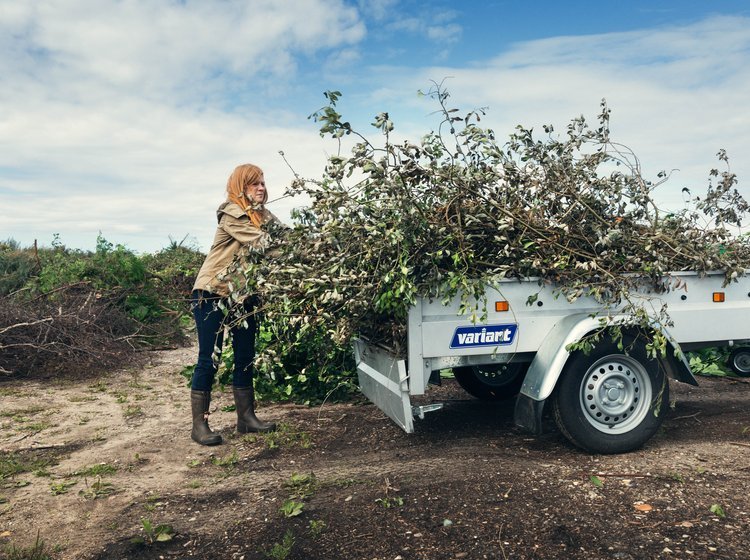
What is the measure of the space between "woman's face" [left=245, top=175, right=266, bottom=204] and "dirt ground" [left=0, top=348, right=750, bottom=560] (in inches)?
81.1

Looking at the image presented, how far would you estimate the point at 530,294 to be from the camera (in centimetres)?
488

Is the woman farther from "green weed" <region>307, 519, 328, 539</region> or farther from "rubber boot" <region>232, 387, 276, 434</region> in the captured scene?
"green weed" <region>307, 519, 328, 539</region>

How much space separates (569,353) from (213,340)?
113 inches

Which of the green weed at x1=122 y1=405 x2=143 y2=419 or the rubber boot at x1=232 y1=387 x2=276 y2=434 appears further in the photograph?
the green weed at x1=122 y1=405 x2=143 y2=419

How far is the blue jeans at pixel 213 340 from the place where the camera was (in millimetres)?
5562

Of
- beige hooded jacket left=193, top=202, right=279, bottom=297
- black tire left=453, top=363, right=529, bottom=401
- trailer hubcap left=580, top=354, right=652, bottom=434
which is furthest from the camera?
black tire left=453, top=363, right=529, bottom=401

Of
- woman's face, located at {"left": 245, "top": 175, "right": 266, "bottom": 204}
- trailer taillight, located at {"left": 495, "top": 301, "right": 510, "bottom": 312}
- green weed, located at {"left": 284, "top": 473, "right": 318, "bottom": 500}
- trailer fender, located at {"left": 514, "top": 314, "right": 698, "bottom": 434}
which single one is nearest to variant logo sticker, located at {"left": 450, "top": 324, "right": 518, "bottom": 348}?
trailer taillight, located at {"left": 495, "top": 301, "right": 510, "bottom": 312}

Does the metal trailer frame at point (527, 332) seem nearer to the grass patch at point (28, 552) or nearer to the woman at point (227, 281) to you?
the woman at point (227, 281)

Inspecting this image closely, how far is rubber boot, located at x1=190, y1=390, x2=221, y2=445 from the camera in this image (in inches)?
Answer: 229

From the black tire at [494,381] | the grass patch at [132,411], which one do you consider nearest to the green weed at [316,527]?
the black tire at [494,381]

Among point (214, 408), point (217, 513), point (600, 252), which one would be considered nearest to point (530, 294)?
point (600, 252)

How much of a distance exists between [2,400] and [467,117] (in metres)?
6.44

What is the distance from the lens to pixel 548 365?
4750 mm

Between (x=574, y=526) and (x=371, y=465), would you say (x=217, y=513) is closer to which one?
(x=371, y=465)
